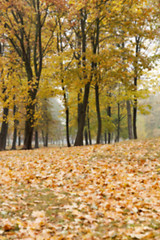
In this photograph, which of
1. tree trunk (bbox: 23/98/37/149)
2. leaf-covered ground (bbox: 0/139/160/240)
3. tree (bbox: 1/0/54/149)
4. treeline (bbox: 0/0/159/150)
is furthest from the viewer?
tree trunk (bbox: 23/98/37/149)

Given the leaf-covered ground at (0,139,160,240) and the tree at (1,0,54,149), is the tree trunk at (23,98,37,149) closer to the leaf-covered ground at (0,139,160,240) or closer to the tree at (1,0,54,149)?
the tree at (1,0,54,149)

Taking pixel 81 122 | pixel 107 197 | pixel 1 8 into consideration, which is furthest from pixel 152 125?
pixel 107 197

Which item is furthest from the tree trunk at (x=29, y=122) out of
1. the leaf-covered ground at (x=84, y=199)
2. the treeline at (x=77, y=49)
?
the leaf-covered ground at (x=84, y=199)

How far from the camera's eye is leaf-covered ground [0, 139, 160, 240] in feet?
12.5

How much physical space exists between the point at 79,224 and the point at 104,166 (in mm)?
3986

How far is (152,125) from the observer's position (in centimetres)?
5372

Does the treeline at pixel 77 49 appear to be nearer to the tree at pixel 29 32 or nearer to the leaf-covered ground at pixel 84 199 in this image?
the tree at pixel 29 32

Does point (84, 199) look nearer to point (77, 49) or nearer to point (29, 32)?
point (77, 49)

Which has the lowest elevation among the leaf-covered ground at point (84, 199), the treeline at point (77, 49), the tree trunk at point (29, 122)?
the leaf-covered ground at point (84, 199)

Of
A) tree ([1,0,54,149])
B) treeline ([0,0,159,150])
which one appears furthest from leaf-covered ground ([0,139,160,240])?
tree ([1,0,54,149])

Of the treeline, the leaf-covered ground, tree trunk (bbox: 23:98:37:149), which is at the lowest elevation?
the leaf-covered ground

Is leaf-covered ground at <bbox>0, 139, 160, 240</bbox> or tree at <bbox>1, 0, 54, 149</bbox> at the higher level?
tree at <bbox>1, 0, 54, 149</bbox>

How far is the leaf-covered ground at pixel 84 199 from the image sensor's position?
12.5ft

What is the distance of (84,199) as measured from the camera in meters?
5.27
